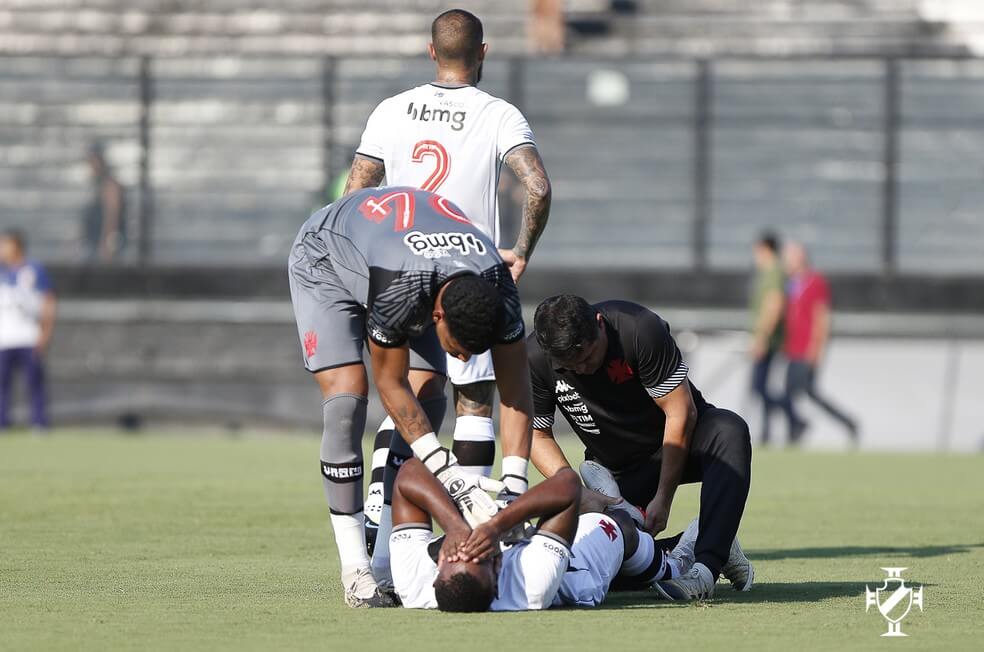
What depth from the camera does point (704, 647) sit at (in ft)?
17.7

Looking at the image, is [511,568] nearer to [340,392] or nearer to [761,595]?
[340,392]

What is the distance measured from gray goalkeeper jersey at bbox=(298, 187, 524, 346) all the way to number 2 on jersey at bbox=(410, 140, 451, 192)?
2.89 ft

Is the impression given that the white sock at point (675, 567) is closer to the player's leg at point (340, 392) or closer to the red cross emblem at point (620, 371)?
the red cross emblem at point (620, 371)

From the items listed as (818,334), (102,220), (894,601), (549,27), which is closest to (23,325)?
(102,220)

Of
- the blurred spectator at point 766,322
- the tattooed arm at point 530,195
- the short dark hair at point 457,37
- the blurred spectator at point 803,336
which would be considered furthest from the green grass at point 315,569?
the blurred spectator at point 766,322

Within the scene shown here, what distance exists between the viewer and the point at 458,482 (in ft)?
20.2

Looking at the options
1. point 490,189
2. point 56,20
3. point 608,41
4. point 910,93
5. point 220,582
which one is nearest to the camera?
point 220,582

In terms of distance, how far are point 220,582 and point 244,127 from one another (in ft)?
48.7

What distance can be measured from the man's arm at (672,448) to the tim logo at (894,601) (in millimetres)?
896

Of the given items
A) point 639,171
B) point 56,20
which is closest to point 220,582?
point 639,171

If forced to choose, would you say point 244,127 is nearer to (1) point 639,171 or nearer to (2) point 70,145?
(2) point 70,145

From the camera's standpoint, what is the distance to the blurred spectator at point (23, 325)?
18406 millimetres

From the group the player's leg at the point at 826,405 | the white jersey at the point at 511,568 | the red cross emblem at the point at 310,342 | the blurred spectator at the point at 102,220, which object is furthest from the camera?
the blurred spectator at the point at 102,220

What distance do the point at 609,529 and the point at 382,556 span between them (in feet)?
3.17
